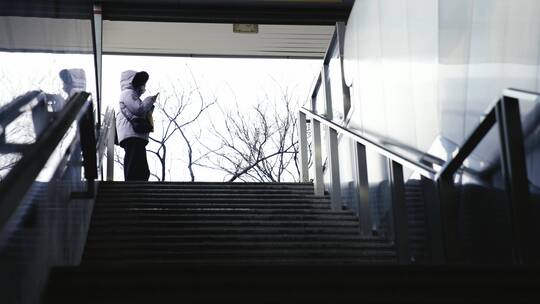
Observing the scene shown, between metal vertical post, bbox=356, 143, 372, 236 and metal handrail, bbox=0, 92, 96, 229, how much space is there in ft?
7.54

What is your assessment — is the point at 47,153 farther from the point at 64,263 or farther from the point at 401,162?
the point at 401,162

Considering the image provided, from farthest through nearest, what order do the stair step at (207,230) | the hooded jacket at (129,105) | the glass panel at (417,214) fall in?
the hooded jacket at (129,105) < the stair step at (207,230) < the glass panel at (417,214)

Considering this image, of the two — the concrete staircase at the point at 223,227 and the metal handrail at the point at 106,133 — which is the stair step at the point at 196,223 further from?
the metal handrail at the point at 106,133

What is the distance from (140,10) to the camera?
10.6 meters

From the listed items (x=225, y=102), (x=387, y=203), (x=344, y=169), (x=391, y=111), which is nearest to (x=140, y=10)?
(x=344, y=169)

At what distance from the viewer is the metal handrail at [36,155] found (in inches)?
91.0

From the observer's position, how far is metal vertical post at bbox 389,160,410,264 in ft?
16.6

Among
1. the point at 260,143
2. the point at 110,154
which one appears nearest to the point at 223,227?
the point at 110,154

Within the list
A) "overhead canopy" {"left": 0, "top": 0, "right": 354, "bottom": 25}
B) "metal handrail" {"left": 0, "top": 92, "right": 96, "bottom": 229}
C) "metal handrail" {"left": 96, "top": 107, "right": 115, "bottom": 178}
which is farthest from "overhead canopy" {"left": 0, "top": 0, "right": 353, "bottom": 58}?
"metal handrail" {"left": 0, "top": 92, "right": 96, "bottom": 229}

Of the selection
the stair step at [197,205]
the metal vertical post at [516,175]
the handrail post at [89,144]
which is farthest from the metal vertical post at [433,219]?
the handrail post at [89,144]

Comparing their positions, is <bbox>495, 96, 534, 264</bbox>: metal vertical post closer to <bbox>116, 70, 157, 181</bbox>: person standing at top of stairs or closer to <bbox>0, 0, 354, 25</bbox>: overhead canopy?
<bbox>116, 70, 157, 181</bbox>: person standing at top of stairs

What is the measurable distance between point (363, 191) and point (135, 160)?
373 centimetres

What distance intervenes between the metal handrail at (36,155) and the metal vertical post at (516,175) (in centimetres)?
194

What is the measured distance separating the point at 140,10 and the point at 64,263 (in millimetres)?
6739
